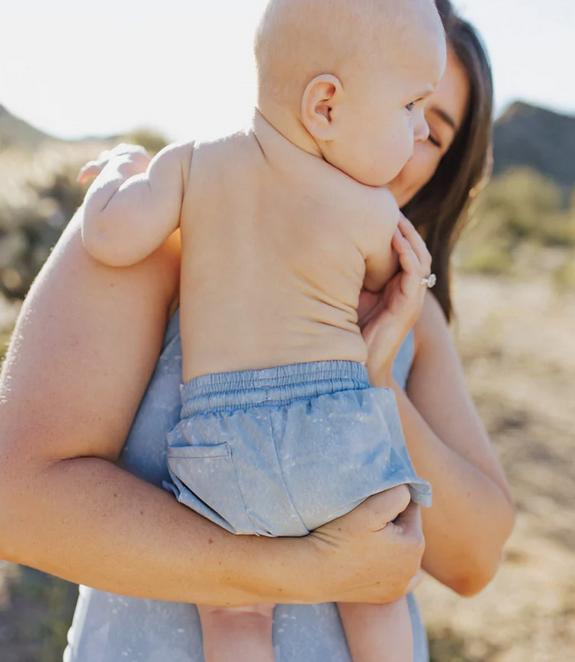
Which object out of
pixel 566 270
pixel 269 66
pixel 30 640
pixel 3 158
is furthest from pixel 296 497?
pixel 566 270

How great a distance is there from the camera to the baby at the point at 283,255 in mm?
1431

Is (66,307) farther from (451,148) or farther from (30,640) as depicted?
(30,640)

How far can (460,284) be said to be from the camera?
13.9 metres

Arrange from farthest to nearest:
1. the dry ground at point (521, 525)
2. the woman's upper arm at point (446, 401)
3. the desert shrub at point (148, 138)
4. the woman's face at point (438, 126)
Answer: the desert shrub at point (148, 138) < the dry ground at point (521, 525) < the woman's face at point (438, 126) < the woman's upper arm at point (446, 401)

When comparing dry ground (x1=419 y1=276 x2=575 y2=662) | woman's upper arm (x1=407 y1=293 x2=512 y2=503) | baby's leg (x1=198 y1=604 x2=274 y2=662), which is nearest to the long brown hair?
woman's upper arm (x1=407 y1=293 x2=512 y2=503)

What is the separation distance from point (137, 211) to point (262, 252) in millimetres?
257

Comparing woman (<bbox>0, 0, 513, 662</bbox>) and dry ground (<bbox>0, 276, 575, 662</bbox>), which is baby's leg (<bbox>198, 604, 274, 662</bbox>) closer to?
woman (<bbox>0, 0, 513, 662</bbox>)

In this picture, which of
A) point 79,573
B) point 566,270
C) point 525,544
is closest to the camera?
point 79,573

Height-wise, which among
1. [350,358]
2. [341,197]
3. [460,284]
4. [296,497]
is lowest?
[460,284]

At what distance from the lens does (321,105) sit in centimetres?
146

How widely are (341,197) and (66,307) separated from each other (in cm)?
59

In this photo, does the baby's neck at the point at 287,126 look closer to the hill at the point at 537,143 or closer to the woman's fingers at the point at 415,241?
the woman's fingers at the point at 415,241

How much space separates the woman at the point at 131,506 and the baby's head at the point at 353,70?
0.33m

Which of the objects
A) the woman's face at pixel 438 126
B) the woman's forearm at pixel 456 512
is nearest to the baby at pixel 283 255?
the woman's forearm at pixel 456 512
